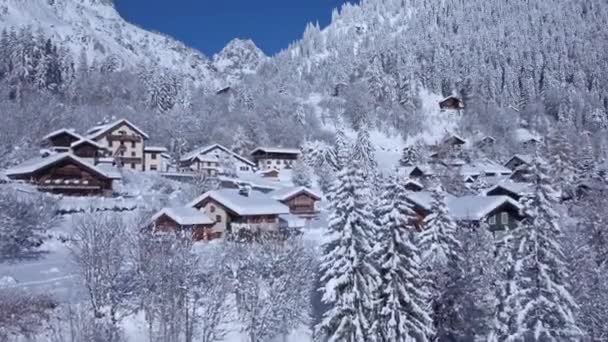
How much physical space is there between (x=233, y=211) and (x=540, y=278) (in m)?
24.7

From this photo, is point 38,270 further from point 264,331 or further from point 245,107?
point 245,107

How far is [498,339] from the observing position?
25.4 m

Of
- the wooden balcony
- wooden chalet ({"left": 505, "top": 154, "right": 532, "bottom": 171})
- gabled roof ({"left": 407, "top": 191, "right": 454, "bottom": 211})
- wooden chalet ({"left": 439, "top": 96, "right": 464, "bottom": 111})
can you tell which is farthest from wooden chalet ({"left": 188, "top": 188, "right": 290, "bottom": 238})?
wooden chalet ({"left": 439, "top": 96, "right": 464, "bottom": 111})

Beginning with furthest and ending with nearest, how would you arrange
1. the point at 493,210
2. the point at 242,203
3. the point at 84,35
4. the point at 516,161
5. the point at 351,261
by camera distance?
the point at 84,35
the point at 516,161
the point at 493,210
the point at 242,203
the point at 351,261

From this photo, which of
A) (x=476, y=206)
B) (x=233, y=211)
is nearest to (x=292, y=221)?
(x=233, y=211)

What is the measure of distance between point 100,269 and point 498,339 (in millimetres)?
20458

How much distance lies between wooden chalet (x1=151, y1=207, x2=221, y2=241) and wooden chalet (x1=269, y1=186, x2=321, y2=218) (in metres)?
12.3

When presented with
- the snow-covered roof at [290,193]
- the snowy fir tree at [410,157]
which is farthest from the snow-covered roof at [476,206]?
the snowy fir tree at [410,157]

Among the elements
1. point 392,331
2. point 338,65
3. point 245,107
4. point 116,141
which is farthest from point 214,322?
point 338,65

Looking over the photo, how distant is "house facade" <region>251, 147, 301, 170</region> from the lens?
8219 cm

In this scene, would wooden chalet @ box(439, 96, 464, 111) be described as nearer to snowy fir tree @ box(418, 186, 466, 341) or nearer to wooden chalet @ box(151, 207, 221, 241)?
wooden chalet @ box(151, 207, 221, 241)

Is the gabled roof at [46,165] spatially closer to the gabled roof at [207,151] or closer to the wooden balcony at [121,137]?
the wooden balcony at [121,137]

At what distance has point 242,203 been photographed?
139 ft

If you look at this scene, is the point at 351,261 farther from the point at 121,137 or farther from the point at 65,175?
the point at 121,137
